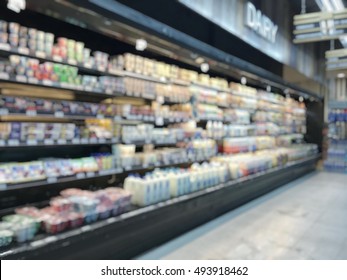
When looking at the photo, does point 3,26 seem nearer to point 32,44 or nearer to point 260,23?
point 32,44

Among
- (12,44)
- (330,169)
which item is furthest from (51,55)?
(330,169)

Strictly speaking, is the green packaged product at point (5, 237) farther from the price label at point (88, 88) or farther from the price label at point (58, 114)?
the price label at point (88, 88)

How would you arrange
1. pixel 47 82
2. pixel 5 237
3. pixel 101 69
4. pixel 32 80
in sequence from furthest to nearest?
pixel 101 69
pixel 47 82
pixel 32 80
pixel 5 237

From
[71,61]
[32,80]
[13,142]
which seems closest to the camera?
[13,142]

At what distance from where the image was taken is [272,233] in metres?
4.25

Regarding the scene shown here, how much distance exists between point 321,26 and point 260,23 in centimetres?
109

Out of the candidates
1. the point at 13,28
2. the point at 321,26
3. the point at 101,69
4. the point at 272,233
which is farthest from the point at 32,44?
the point at 321,26

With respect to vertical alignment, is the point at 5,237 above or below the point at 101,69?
below

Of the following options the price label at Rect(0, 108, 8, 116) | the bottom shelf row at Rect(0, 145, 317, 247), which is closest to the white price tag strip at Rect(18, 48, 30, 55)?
the price label at Rect(0, 108, 8, 116)

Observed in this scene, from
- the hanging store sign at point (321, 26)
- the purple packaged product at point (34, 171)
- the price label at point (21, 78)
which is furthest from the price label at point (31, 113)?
the hanging store sign at point (321, 26)

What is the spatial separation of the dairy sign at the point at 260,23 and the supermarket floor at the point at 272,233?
122 inches

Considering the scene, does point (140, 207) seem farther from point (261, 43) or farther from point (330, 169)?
point (330, 169)

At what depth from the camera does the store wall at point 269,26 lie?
15.9ft

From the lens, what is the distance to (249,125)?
7.16 meters
